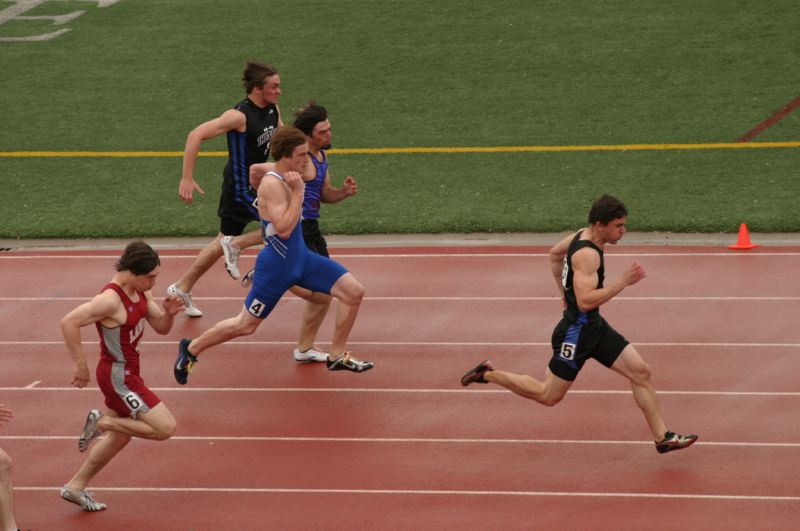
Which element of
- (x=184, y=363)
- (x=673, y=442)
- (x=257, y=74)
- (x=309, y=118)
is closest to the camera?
(x=673, y=442)

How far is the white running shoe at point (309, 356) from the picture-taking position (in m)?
10.8

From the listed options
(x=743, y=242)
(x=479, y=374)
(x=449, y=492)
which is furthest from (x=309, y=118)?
(x=743, y=242)

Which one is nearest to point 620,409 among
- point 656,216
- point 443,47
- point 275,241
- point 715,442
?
point 715,442

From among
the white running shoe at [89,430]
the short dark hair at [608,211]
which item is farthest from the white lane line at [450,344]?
the white running shoe at [89,430]

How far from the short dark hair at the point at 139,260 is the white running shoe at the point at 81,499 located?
4.87 ft

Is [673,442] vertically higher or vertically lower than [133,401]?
lower

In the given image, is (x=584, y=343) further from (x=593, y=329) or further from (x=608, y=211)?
(x=608, y=211)

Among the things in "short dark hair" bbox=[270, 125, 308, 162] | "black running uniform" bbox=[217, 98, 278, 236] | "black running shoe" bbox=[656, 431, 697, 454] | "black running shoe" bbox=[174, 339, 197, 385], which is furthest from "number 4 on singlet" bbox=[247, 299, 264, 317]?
"black running shoe" bbox=[656, 431, 697, 454]

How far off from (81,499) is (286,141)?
9.64 ft

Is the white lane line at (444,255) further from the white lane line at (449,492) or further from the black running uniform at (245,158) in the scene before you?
the white lane line at (449,492)

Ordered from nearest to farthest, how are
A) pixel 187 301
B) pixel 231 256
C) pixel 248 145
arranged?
pixel 248 145
pixel 231 256
pixel 187 301

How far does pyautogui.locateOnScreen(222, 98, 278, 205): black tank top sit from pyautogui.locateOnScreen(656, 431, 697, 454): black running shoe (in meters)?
4.45

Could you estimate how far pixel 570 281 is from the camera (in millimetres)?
8516

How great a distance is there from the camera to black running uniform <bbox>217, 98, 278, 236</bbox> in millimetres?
11266
